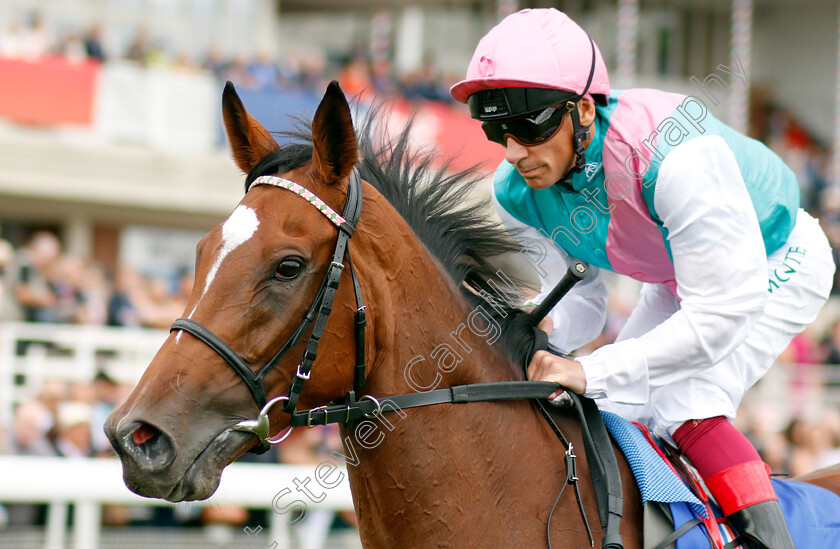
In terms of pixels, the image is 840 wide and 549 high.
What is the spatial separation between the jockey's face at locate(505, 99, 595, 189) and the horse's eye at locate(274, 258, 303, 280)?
76cm

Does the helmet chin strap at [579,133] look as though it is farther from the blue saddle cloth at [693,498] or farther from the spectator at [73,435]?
the spectator at [73,435]

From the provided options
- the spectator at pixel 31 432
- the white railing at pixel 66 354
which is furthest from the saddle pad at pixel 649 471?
the white railing at pixel 66 354

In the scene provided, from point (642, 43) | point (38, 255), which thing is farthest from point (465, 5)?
point (38, 255)

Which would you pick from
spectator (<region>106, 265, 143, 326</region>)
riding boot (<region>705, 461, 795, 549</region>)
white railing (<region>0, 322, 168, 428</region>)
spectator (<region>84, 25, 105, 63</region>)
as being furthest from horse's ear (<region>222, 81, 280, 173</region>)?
spectator (<region>84, 25, 105, 63</region>)

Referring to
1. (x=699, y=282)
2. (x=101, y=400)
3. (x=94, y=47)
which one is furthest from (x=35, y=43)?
(x=699, y=282)

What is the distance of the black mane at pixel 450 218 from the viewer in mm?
2207

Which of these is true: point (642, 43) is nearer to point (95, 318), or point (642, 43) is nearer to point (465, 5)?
point (465, 5)

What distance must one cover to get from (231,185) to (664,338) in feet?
34.5

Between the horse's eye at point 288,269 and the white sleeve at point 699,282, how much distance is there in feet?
2.58

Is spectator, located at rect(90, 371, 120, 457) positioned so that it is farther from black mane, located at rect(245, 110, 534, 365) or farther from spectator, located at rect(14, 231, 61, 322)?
black mane, located at rect(245, 110, 534, 365)

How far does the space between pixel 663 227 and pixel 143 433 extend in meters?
1.41

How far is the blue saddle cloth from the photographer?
6.87ft

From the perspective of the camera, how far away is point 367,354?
75.0 inches

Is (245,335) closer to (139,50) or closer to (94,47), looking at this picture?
(94,47)
